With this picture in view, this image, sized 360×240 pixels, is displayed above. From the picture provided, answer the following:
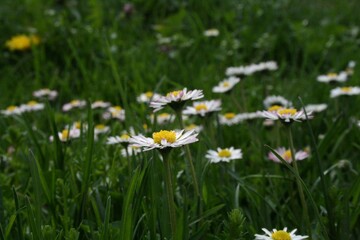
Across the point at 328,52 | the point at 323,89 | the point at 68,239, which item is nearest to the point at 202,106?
the point at 68,239

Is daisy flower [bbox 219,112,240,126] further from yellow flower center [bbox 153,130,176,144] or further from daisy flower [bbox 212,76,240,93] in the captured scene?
yellow flower center [bbox 153,130,176,144]

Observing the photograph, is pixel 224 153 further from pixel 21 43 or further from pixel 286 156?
pixel 21 43

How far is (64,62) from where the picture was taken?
130 inches

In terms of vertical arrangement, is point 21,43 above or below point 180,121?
above

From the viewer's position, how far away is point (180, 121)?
1.21 metres

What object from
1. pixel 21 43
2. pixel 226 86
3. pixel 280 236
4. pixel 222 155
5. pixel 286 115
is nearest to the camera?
pixel 280 236

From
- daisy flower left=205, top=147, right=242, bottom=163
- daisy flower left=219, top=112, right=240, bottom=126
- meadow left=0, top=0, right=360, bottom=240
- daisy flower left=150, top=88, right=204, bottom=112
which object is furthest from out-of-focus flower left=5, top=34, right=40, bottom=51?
daisy flower left=150, top=88, right=204, bottom=112

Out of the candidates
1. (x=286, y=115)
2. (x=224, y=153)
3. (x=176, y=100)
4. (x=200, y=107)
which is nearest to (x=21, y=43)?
(x=200, y=107)

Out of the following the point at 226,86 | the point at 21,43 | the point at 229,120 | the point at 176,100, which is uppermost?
the point at 21,43

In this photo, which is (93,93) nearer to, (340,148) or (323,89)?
(323,89)

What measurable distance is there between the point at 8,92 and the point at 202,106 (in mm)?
1529

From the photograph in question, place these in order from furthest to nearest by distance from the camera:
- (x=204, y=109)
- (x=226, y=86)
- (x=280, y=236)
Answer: (x=226, y=86)
(x=204, y=109)
(x=280, y=236)

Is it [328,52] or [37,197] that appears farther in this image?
[328,52]

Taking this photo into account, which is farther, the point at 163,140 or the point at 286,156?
the point at 286,156
